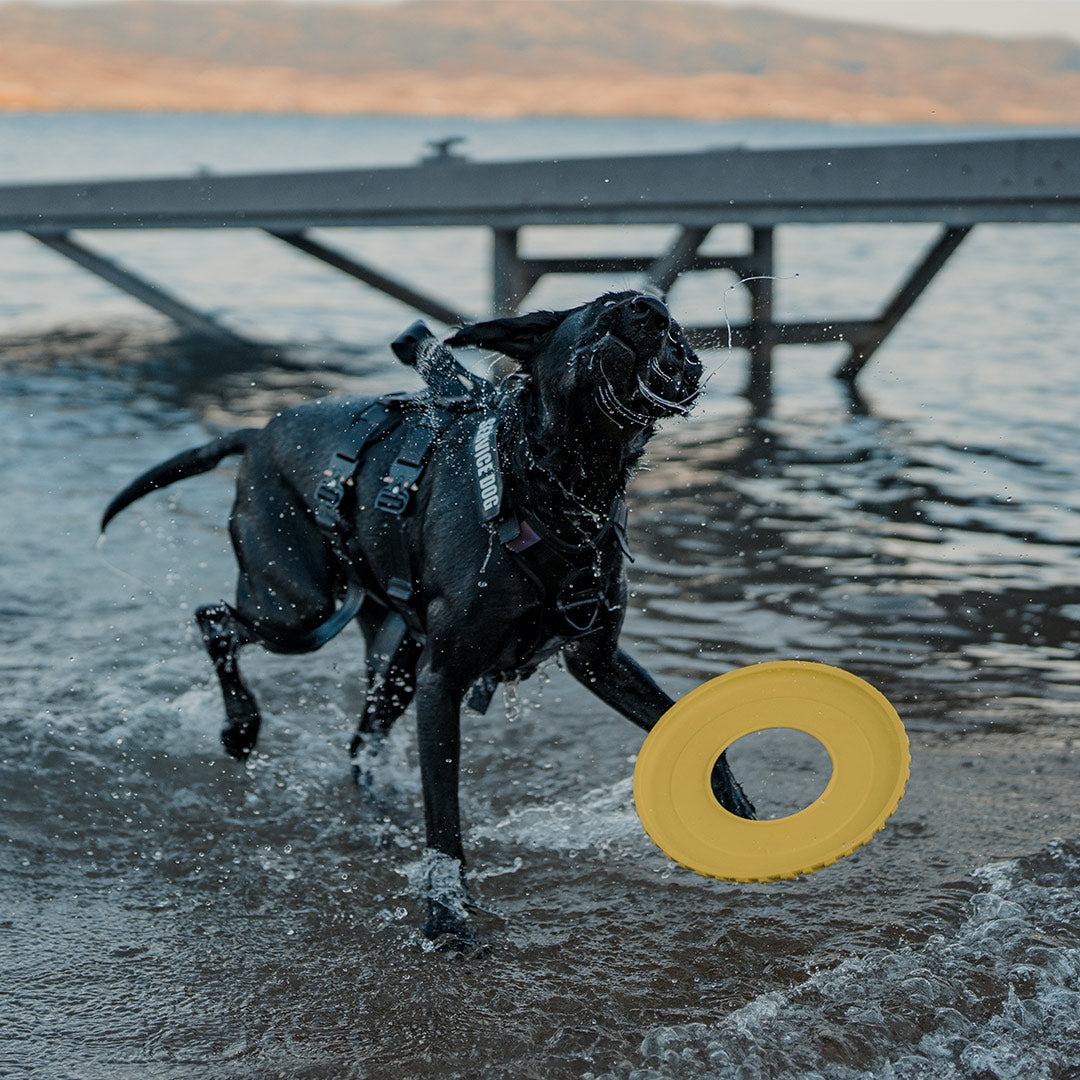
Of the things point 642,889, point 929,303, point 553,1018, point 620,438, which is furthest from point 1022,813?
point 929,303

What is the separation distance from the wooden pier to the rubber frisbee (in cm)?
456

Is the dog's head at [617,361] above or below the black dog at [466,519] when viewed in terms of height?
above

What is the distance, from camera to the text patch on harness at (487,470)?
118 inches

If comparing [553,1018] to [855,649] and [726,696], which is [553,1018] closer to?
[726,696]

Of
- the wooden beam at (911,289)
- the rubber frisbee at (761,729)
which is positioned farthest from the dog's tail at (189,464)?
the wooden beam at (911,289)

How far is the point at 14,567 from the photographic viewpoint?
6.35 metres

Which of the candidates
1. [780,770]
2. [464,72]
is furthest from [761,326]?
[464,72]

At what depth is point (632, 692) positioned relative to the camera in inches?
134

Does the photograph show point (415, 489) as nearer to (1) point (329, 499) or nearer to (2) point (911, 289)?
(1) point (329, 499)

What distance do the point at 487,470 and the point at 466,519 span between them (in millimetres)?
138

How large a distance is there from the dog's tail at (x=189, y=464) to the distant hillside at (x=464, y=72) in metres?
146

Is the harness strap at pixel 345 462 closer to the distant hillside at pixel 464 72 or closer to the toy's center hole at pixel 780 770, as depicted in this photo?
the toy's center hole at pixel 780 770

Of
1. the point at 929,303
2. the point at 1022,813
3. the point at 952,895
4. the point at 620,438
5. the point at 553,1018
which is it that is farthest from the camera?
the point at 929,303

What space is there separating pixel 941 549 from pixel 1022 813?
109 inches
